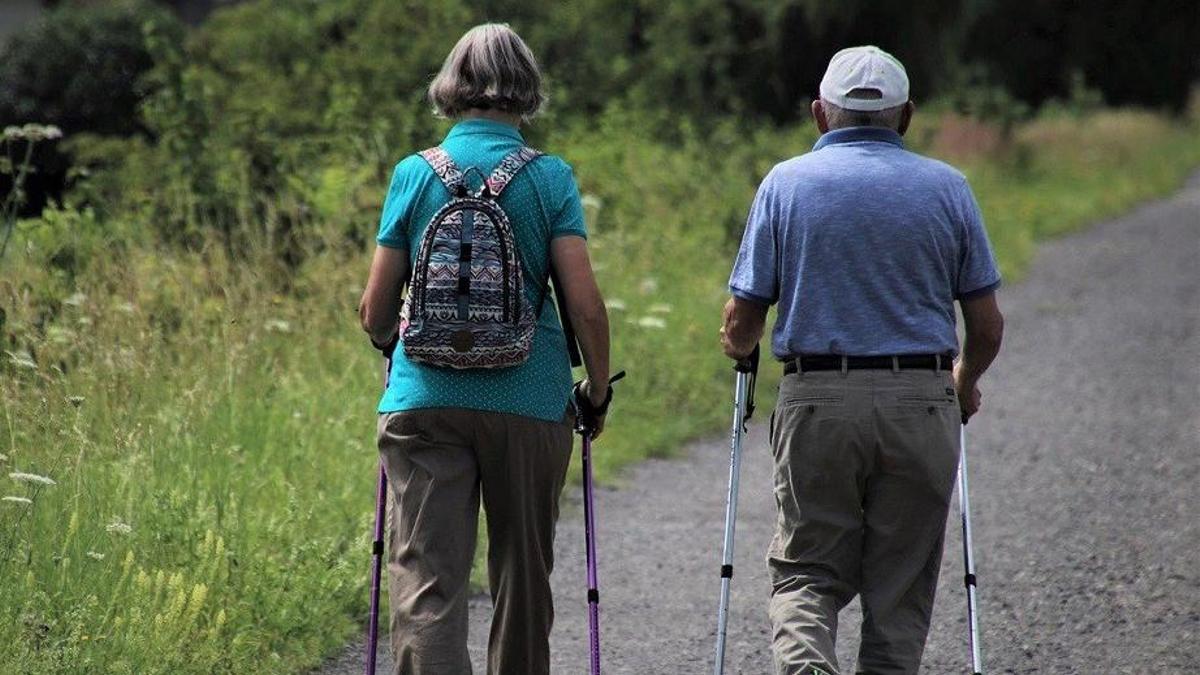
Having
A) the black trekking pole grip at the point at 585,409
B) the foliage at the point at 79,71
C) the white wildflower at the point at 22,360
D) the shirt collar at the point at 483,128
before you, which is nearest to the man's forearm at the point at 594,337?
the black trekking pole grip at the point at 585,409

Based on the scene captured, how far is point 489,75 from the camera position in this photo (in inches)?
178

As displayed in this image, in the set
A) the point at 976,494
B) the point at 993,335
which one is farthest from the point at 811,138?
the point at 993,335

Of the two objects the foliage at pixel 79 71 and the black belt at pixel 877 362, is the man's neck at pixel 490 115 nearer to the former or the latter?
the black belt at pixel 877 362

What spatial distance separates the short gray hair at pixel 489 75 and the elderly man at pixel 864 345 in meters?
0.62

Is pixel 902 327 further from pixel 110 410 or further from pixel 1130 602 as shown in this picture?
pixel 110 410

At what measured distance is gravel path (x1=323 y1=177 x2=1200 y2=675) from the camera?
6363 mm

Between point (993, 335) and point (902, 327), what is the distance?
306mm

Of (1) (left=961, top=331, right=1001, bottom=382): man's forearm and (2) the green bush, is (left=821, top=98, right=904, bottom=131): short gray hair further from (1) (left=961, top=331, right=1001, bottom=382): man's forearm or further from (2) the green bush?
(2) the green bush

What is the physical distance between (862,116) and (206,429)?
3263 millimetres

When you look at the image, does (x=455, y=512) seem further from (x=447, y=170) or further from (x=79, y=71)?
(x=79, y=71)

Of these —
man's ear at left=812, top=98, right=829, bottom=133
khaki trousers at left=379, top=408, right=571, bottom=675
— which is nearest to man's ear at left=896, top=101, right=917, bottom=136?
man's ear at left=812, top=98, right=829, bottom=133

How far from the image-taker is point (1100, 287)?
52.9ft

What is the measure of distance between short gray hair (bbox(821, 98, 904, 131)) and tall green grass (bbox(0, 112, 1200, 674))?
215 centimetres

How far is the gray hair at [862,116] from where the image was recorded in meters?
4.70
